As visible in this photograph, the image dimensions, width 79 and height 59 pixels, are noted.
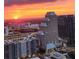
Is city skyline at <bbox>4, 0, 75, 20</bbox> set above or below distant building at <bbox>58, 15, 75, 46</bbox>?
above

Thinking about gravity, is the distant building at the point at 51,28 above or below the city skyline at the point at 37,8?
below

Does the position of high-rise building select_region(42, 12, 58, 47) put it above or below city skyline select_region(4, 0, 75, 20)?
below

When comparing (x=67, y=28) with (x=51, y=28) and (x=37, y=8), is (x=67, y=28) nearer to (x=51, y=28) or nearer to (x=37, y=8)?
(x=51, y=28)

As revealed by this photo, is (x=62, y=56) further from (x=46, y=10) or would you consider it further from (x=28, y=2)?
(x=28, y=2)

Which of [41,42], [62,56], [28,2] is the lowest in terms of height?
[62,56]

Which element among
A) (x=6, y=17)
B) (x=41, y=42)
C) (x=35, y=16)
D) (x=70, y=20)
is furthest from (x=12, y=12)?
(x=70, y=20)

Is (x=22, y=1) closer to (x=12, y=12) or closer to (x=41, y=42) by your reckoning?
(x=12, y=12)

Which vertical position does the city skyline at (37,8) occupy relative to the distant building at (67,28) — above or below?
above

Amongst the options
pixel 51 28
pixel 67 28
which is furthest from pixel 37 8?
pixel 67 28

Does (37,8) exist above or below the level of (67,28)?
above

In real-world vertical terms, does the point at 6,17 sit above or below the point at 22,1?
below

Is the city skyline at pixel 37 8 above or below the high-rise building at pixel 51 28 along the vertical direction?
above
